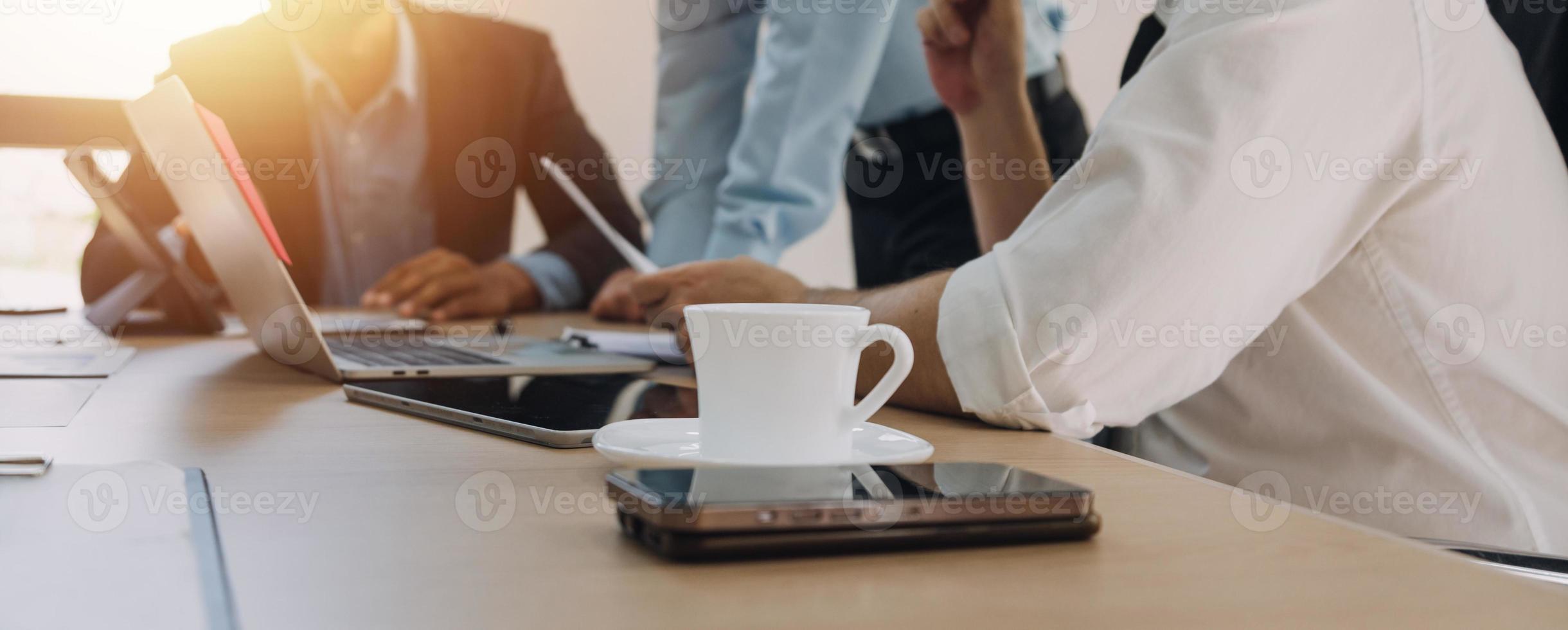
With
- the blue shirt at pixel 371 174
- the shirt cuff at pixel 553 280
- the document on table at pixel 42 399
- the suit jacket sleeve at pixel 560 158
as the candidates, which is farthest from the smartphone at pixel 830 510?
the blue shirt at pixel 371 174

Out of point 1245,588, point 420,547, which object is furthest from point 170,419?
point 1245,588

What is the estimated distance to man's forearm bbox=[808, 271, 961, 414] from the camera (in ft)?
2.09

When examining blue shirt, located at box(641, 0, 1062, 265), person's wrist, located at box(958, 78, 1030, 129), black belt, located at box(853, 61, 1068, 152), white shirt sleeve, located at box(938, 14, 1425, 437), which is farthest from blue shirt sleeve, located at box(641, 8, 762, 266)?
white shirt sleeve, located at box(938, 14, 1425, 437)

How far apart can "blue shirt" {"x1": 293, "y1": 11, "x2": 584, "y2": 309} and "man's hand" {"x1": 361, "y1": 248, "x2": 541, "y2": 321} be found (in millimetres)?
833

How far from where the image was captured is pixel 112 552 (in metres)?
0.31

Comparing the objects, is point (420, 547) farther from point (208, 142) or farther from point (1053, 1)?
point (1053, 1)

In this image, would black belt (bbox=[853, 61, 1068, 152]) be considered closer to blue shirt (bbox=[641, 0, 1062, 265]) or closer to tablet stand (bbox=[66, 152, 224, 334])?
blue shirt (bbox=[641, 0, 1062, 265])

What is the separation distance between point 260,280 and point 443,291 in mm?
773

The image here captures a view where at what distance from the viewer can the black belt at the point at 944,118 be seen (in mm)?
1562

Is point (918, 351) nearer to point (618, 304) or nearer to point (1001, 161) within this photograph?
point (1001, 161)

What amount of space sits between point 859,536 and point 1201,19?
448 mm

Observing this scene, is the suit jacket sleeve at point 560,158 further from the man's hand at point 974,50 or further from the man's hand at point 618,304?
the man's hand at point 974,50

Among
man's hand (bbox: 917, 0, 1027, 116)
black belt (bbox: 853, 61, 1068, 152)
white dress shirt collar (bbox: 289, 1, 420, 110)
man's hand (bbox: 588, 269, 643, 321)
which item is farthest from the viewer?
white dress shirt collar (bbox: 289, 1, 420, 110)

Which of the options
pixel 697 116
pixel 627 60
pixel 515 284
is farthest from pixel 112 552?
pixel 627 60
